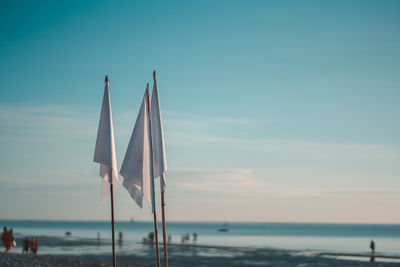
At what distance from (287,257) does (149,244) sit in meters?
23.9

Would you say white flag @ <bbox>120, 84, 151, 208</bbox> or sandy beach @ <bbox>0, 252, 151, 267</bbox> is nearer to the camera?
white flag @ <bbox>120, 84, 151, 208</bbox>

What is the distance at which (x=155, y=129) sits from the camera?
13.5 meters

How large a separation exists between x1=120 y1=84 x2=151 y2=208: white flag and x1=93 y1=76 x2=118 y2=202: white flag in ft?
1.12

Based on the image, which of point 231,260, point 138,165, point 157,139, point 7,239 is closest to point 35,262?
point 7,239

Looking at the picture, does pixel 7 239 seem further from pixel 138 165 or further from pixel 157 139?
pixel 157 139

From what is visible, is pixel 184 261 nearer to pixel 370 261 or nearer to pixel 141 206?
pixel 370 261

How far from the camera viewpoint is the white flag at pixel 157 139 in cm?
1336

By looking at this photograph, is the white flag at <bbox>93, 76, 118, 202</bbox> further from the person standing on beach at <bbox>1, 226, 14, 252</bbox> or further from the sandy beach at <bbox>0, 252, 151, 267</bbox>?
the person standing on beach at <bbox>1, 226, 14, 252</bbox>

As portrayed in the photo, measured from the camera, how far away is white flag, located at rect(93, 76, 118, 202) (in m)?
13.1

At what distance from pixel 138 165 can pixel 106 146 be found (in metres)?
1.03

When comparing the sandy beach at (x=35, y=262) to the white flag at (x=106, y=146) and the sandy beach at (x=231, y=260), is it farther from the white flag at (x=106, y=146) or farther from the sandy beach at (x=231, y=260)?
the white flag at (x=106, y=146)

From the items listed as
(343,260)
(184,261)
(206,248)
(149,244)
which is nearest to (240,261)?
(184,261)

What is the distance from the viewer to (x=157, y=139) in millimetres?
13469

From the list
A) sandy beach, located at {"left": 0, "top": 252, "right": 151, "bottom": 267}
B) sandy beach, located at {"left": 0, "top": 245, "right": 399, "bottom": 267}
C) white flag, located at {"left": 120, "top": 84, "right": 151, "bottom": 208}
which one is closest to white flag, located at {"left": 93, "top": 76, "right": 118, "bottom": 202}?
white flag, located at {"left": 120, "top": 84, "right": 151, "bottom": 208}
